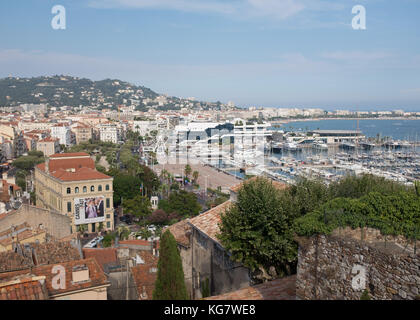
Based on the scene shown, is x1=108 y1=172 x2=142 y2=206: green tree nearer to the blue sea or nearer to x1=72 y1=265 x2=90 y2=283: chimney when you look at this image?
x1=72 y1=265 x2=90 y2=283: chimney

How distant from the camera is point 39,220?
10.6 metres

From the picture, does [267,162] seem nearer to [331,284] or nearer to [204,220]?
[204,220]

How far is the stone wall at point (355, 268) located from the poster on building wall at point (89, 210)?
45.4ft

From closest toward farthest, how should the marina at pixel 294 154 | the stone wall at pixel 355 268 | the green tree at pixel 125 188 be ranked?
the stone wall at pixel 355 268 < the green tree at pixel 125 188 < the marina at pixel 294 154

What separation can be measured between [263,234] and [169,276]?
4.65 ft

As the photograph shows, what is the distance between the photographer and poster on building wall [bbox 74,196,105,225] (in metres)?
16.0

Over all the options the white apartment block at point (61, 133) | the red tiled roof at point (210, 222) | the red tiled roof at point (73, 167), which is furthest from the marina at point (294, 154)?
the red tiled roof at point (210, 222)

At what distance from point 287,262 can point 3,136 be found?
4022cm

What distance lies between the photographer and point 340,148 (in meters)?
60.2

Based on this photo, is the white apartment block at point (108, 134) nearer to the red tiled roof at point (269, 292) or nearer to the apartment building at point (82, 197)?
the apartment building at point (82, 197)

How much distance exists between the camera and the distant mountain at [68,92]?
113750mm

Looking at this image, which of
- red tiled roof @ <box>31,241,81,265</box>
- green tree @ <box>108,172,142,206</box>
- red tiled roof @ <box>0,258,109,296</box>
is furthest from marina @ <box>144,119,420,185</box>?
red tiled roof @ <box>0,258,109,296</box>

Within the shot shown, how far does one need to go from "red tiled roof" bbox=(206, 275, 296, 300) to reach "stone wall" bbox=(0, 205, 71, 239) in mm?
7724

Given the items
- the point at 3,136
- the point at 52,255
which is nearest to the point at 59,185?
the point at 52,255
